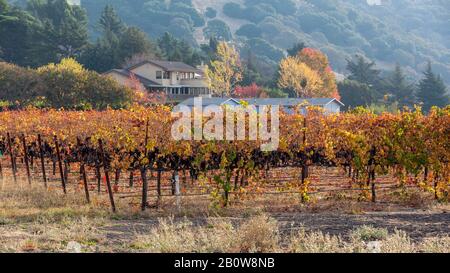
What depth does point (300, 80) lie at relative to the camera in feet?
241

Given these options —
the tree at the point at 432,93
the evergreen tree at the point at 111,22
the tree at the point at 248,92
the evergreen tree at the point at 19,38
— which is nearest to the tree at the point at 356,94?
the tree at the point at 432,93

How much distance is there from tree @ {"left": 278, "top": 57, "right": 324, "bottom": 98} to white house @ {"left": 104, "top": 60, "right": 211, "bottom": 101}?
9.81 meters

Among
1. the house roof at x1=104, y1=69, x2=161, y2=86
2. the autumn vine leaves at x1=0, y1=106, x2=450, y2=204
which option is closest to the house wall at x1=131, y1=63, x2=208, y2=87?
the house roof at x1=104, y1=69, x2=161, y2=86

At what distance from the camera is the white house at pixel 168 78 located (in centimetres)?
6819

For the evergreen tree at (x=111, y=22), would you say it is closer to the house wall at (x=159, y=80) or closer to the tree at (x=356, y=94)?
the house wall at (x=159, y=80)

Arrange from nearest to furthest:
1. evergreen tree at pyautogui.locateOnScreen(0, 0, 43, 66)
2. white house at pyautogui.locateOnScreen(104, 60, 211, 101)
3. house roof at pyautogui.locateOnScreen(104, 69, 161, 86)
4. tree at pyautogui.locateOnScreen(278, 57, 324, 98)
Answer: house roof at pyautogui.locateOnScreen(104, 69, 161, 86)
evergreen tree at pyautogui.locateOnScreen(0, 0, 43, 66)
white house at pyautogui.locateOnScreen(104, 60, 211, 101)
tree at pyautogui.locateOnScreen(278, 57, 324, 98)

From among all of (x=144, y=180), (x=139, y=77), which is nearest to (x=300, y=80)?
(x=139, y=77)

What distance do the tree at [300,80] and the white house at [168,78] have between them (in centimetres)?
981

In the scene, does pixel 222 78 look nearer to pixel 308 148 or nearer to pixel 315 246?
pixel 308 148

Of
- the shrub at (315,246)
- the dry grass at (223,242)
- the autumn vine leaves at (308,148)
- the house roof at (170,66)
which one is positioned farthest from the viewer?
the house roof at (170,66)

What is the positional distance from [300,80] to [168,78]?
15842 millimetres

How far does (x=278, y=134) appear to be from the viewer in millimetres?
14055

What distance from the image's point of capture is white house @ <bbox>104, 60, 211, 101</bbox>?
6819cm

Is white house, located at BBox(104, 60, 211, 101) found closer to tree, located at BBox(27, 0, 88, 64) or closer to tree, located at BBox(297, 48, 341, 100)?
tree, located at BBox(27, 0, 88, 64)
